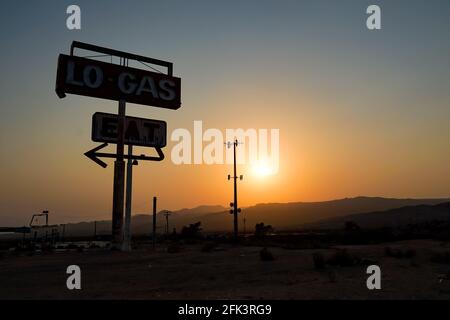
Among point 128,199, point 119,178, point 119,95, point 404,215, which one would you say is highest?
point 119,95

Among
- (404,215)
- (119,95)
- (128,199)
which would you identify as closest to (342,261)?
(128,199)

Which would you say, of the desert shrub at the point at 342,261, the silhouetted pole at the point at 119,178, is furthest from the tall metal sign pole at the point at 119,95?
the desert shrub at the point at 342,261

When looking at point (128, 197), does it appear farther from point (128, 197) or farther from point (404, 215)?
point (404, 215)

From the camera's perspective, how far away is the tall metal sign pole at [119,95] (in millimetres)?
19938

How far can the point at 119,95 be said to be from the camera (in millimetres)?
21078

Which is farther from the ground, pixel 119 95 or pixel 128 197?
pixel 119 95

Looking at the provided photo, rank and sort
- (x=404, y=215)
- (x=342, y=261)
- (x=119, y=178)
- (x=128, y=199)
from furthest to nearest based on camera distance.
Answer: (x=404, y=215) < (x=128, y=199) < (x=119, y=178) < (x=342, y=261)

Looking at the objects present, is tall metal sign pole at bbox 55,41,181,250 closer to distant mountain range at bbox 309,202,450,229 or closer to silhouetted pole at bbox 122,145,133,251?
silhouetted pole at bbox 122,145,133,251

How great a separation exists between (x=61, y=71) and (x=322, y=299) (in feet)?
53.2

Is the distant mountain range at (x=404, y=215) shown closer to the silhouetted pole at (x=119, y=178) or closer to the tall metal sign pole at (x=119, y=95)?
the tall metal sign pole at (x=119, y=95)

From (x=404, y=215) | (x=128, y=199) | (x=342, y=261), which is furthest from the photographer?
(x=404, y=215)

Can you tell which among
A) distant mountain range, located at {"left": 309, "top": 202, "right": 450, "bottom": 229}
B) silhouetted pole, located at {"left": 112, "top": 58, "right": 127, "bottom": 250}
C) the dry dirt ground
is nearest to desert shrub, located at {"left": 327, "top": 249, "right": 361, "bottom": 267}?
the dry dirt ground

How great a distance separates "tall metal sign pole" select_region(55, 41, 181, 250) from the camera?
19.9 m
